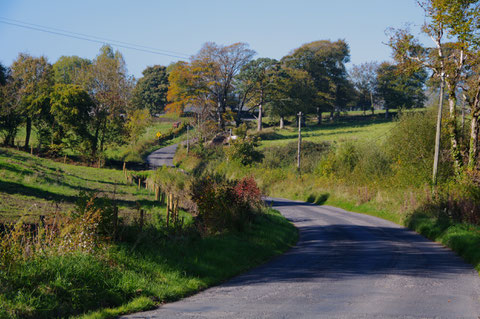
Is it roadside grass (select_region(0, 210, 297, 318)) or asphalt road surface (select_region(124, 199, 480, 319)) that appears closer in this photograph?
roadside grass (select_region(0, 210, 297, 318))

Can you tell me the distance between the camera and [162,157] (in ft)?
228

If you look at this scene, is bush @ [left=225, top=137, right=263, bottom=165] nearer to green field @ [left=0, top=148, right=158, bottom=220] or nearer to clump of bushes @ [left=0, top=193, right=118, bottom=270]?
green field @ [left=0, top=148, right=158, bottom=220]

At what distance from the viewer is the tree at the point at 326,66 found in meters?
89.8

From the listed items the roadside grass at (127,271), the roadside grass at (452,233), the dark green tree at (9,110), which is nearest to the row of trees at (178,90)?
the dark green tree at (9,110)

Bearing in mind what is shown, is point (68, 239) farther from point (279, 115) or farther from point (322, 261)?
point (279, 115)

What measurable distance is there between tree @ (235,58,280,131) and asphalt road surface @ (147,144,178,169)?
622 inches

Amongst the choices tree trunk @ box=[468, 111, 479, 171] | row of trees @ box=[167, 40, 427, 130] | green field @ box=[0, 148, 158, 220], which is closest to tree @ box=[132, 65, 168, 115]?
row of trees @ box=[167, 40, 427, 130]

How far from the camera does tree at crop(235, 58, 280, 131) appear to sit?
76500 mm

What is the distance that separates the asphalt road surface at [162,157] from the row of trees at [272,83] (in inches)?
282

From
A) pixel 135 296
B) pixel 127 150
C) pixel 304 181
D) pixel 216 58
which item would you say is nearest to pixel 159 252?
pixel 135 296

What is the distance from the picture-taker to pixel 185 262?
11312 mm

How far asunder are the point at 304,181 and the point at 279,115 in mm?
35814

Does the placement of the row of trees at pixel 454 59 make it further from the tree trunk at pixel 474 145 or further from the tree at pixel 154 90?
the tree at pixel 154 90

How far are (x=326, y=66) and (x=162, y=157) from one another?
135 ft
